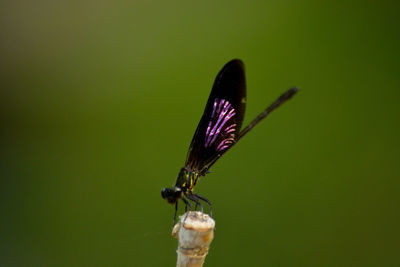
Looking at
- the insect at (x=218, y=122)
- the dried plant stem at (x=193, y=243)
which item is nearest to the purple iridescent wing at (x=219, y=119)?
the insect at (x=218, y=122)

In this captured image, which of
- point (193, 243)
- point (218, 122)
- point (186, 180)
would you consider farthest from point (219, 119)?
point (193, 243)

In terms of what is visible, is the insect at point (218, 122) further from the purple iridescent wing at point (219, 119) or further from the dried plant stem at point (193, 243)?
the dried plant stem at point (193, 243)

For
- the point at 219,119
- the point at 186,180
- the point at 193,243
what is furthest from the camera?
the point at 219,119

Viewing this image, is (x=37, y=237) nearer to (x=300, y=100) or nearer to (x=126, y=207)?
(x=126, y=207)

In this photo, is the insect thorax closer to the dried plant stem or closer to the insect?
the insect

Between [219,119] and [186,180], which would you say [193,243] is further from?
[219,119]

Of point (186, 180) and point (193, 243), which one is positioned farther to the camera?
point (186, 180)

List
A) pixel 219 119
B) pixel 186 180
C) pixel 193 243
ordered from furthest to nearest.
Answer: pixel 219 119, pixel 186 180, pixel 193 243

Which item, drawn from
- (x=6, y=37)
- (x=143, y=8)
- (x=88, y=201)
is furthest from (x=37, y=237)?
(x=143, y=8)
